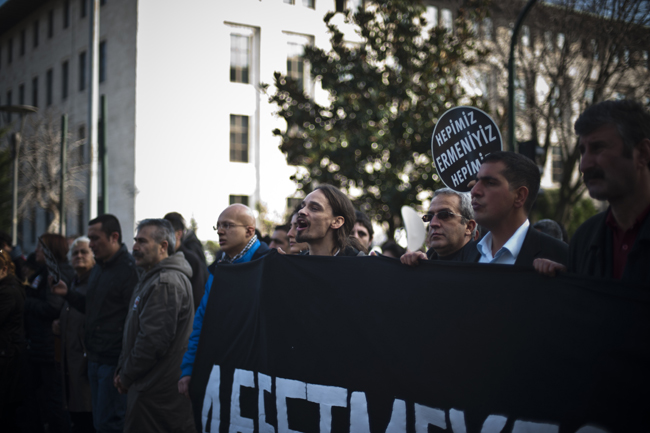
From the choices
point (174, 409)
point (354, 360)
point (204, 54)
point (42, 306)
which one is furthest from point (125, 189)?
point (354, 360)

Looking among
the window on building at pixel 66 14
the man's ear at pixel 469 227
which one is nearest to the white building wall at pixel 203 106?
the window on building at pixel 66 14

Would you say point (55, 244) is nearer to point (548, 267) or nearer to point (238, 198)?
point (548, 267)

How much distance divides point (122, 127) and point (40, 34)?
1365cm

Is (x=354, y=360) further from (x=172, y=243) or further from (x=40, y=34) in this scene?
(x=40, y=34)

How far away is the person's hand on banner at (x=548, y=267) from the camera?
8.54 ft

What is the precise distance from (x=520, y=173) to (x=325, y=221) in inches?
52.3

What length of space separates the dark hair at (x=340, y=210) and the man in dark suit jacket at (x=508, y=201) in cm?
108

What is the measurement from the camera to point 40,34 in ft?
121

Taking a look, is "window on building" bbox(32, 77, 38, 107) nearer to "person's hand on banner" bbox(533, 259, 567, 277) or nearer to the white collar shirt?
the white collar shirt

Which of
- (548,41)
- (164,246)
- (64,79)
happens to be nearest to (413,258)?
(164,246)

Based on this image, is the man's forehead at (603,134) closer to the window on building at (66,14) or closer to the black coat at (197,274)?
the black coat at (197,274)

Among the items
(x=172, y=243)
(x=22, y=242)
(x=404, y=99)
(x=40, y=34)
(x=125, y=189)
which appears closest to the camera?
(x=172, y=243)

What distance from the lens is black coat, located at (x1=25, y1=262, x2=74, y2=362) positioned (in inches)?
255

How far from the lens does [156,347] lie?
4688 mm
